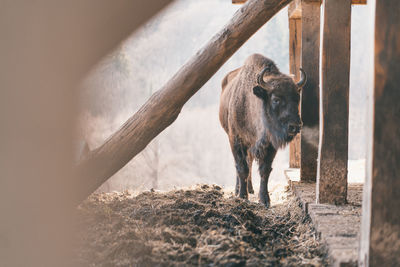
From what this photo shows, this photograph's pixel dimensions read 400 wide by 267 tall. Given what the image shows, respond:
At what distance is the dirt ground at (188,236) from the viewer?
2566mm

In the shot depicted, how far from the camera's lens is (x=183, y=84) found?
11.7ft

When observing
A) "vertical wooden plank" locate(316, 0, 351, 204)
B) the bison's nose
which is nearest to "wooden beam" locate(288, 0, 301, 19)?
the bison's nose

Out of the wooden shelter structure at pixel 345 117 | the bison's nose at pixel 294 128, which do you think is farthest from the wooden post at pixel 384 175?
the bison's nose at pixel 294 128

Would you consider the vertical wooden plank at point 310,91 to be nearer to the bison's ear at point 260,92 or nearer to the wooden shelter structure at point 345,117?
the wooden shelter structure at point 345,117

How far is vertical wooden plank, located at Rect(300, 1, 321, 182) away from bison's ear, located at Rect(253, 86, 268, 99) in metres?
0.67

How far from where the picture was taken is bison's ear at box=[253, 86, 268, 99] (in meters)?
5.16

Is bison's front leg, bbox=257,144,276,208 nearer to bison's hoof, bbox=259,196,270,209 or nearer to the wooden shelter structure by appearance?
bison's hoof, bbox=259,196,270,209

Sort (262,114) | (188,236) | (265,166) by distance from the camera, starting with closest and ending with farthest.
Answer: (188,236), (262,114), (265,166)

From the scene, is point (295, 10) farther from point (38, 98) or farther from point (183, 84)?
point (38, 98)

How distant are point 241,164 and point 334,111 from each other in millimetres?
2445

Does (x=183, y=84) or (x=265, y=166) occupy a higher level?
(x=183, y=84)

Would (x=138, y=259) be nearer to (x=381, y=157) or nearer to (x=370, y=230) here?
(x=370, y=230)

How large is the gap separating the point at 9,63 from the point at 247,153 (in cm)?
543

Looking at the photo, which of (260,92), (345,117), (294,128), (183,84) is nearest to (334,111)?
(345,117)
